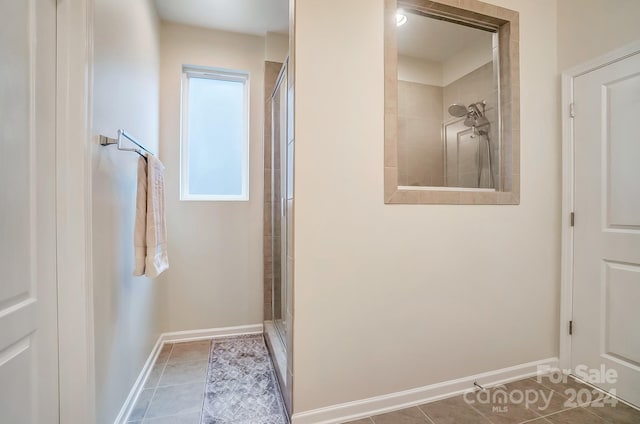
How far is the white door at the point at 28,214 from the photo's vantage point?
0.81 meters

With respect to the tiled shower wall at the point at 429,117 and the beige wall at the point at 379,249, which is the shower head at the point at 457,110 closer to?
the tiled shower wall at the point at 429,117

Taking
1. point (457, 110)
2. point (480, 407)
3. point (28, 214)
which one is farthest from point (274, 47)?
point (480, 407)

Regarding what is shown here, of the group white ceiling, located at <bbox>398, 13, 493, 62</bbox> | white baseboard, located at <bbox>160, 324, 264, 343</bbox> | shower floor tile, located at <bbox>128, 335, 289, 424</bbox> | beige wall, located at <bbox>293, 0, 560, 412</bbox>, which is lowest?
shower floor tile, located at <bbox>128, 335, 289, 424</bbox>

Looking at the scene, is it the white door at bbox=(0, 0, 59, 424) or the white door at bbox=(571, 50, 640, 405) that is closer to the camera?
the white door at bbox=(0, 0, 59, 424)

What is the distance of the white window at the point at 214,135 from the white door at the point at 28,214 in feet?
→ 5.00

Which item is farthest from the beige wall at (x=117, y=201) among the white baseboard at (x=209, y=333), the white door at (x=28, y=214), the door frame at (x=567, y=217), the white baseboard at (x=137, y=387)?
the door frame at (x=567, y=217)

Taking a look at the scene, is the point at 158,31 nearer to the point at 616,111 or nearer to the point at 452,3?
the point at 452,3

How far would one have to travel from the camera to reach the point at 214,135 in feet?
8.63

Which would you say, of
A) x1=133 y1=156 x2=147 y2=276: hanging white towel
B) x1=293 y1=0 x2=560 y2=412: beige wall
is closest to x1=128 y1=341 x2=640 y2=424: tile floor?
x1=293 y1=0 x2=560 y2=412: beige wall

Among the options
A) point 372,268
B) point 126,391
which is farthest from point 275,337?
point 372,268

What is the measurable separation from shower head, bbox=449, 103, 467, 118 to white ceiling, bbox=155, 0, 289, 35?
1.53 meters

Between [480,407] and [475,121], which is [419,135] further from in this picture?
[480,407]

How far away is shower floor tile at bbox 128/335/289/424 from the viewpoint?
1.54 m

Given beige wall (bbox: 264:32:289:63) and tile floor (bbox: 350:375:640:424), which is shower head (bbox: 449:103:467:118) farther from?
tile floor (bbox: 350:375:640:424)
